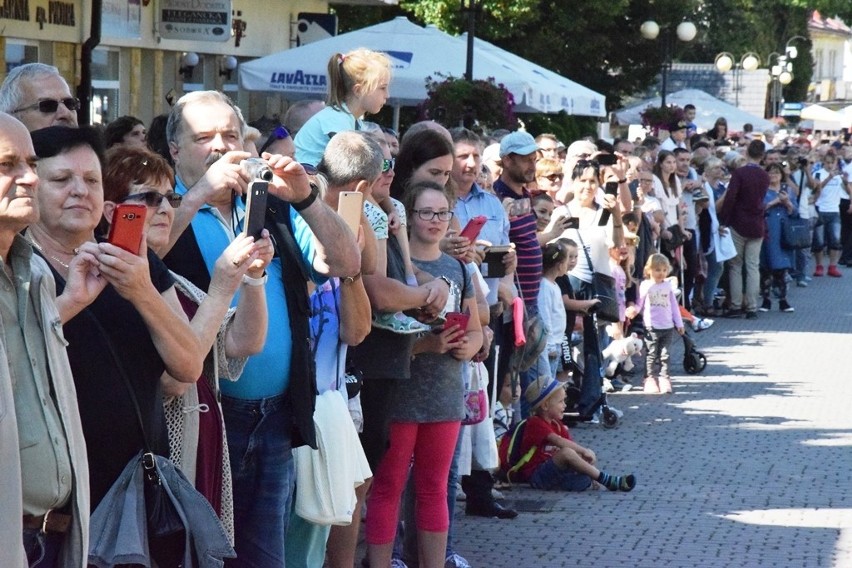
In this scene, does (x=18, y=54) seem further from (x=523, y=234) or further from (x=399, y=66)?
(x=523, y=234)

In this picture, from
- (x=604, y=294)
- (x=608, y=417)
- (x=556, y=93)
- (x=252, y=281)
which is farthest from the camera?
(x=556, y=93)

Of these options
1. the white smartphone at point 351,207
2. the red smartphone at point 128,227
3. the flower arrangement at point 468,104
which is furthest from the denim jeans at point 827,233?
the red smartphone at point 128,227

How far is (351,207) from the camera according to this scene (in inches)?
206

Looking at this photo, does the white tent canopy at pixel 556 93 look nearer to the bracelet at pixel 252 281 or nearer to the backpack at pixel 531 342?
the backpack at pixel 531 342

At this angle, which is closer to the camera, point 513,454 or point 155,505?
point 155,505

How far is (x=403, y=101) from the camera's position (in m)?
17.1

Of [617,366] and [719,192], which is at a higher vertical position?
[719,192]

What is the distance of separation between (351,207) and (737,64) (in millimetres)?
51095

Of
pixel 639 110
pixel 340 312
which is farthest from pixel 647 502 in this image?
pixel 639 110

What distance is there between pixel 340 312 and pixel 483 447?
8.42 feet

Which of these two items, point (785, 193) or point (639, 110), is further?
point (639, 110)

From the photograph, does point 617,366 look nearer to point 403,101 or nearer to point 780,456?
point 780,456

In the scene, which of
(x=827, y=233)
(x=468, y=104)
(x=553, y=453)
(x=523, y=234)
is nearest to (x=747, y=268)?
(x=468, y=104)

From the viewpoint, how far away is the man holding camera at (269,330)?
469 centimetres
